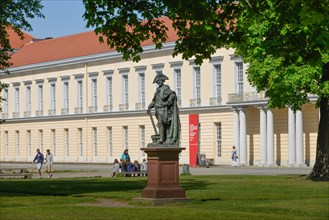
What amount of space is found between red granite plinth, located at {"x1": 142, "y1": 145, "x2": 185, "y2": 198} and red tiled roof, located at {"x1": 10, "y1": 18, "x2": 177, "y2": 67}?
5765 cm

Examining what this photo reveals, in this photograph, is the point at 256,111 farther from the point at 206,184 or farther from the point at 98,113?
the point at 206,184

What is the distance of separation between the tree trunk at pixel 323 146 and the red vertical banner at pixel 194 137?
98.2ft

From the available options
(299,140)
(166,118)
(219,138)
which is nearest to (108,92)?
(219,138)

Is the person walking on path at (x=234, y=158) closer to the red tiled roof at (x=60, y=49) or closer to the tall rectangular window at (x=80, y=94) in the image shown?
the red tiled roof at (x=60, y=49)

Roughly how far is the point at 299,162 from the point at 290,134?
6.31 feet

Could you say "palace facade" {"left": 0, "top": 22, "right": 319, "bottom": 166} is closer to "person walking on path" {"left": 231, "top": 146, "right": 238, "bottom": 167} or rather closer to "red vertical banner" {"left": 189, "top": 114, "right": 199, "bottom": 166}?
"red vertical banner" {"left": 189, "top": 114, "right": 199, "bottom": 166}

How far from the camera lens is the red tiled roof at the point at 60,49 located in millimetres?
87000

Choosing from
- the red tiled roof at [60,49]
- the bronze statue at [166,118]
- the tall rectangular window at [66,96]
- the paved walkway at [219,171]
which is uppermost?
the red tiled roof at [60,49]

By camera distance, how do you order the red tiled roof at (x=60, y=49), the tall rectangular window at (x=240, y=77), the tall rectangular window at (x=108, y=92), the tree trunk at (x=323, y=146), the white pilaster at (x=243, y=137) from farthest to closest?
the red tiled roof at (x=60, y=49) → the tall rectangular window at (x=108, y=92) → the tall rectangular window at (x=240, y=77) → the white pilaster at (x=243, y=137) → the tree trunk at (x=323, y=146)

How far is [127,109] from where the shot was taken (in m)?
82.2

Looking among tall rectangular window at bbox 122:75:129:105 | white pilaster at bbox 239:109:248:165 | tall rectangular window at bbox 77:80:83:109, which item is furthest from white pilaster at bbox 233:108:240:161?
tall rectangular window at bbox 77:80:83:109

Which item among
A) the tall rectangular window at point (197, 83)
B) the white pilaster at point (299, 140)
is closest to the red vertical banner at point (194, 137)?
the tall rectangular window at point (197, 83)

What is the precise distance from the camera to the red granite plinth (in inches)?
1025

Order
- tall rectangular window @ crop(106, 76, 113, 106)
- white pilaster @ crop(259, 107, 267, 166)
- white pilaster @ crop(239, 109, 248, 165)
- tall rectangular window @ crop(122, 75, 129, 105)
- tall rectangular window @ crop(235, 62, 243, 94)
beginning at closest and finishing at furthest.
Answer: white pilaster @ crop(259, 107, 267, 166) → white pilaster @ crop(239, 109, 248, 165) → tall rectangular window @ crop(235, 62, 243, 94) → tall rectangular window @ crop(122, 75, 129, 105) → tall rectangular window @ crop(106, 76, 113, 106)
